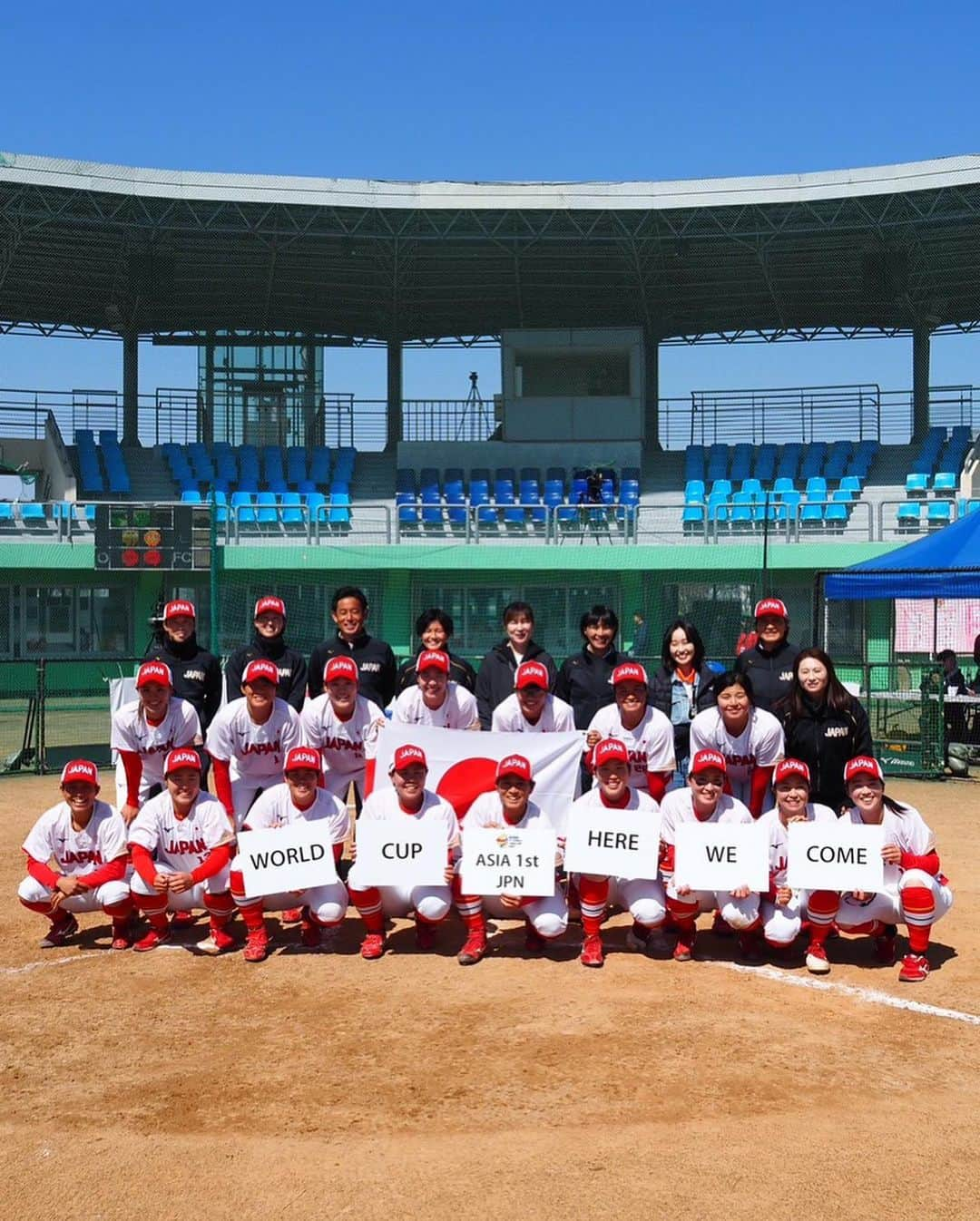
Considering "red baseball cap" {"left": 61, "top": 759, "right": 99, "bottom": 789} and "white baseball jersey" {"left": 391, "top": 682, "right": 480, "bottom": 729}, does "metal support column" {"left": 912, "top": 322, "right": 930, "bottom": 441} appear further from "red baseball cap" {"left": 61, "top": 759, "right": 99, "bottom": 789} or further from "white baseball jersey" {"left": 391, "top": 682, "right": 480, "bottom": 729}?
"red baseball cap" {"left": 61, "top": 759, "right": 99, "bottom": 789}

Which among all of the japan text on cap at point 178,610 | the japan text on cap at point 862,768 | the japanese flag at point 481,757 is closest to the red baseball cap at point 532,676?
the japanese flag at point 481,757

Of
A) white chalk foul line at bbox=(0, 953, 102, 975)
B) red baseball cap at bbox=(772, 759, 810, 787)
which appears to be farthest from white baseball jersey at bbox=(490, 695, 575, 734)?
white chalk foul line at bbox=(0, 953, 102, 975)

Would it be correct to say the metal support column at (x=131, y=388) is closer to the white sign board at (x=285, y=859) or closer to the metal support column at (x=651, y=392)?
the metal support column at (x=651, y=392)

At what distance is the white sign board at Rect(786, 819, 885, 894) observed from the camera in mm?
6711

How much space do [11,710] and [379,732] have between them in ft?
43.4

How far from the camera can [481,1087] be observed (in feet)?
16.6

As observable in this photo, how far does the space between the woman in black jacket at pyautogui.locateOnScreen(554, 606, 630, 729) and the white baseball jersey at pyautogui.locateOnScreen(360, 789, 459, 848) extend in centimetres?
178

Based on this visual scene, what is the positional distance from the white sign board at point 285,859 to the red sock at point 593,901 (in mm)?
1396

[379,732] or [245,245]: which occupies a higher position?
[245,245]

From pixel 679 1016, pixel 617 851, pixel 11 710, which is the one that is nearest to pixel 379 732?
pixel 617 851

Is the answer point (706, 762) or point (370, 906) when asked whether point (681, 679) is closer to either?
point (706, 762)

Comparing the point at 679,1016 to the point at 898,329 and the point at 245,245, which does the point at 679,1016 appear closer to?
the point at 245,245

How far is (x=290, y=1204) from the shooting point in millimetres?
4074

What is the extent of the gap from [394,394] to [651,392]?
23.9ft
